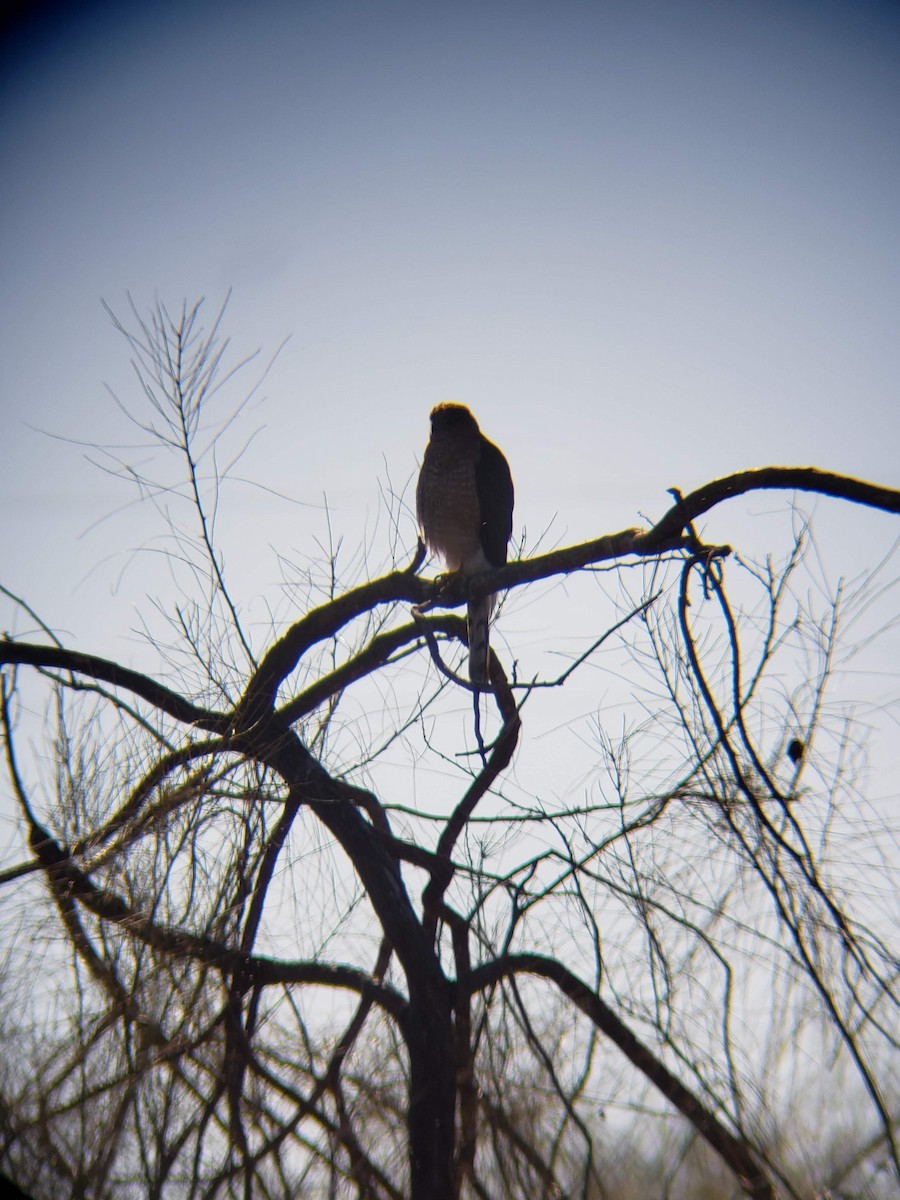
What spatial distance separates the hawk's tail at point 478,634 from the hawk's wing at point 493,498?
1.12m

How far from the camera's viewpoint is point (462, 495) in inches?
163

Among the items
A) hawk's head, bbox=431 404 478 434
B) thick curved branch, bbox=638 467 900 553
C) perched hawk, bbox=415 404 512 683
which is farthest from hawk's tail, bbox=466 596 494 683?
hawk's head, bbox=431 404 478 434

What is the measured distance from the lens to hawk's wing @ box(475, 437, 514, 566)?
164 inches

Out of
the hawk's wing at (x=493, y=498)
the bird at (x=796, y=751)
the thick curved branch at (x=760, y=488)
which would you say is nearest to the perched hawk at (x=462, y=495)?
the hawk's wing at (x=493, y=498)

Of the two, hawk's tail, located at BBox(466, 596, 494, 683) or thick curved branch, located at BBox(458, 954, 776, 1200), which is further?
hawk's tail, located at BBox(466, 596, 494, 683)

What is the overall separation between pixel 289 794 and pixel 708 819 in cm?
108

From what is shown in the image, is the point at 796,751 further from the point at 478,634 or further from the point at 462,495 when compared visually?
the point at 462,495

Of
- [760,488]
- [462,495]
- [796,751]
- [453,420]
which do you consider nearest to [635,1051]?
[796,751]

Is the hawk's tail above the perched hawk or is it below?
below

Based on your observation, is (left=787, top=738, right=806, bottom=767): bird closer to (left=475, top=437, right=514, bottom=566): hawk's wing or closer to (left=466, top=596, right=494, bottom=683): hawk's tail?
(left=466, top=596, right=494, bottom=683): hawk's tail

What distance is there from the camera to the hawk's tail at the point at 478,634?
293cm

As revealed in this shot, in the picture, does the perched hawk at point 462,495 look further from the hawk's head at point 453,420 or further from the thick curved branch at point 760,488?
the thick curved branch at point 760,488

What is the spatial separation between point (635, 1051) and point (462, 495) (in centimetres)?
261

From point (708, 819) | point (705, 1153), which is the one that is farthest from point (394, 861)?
point (705, 1153)
